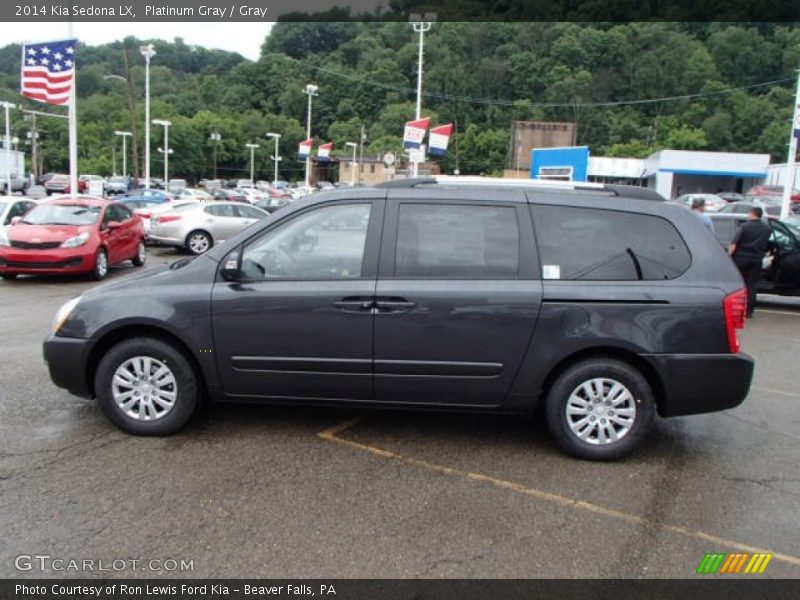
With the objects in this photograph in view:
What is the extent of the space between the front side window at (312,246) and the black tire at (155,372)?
804mm

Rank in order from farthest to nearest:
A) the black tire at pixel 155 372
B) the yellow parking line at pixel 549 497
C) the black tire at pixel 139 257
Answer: the black tire at pixel 139 257
the black tire at pixel 155 372
the yellow parking line at pixel 549 497

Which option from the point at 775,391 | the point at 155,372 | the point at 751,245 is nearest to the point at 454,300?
the point at 155,372

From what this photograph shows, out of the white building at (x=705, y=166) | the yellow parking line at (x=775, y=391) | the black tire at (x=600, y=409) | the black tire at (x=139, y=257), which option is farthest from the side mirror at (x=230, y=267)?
the white building at (x=705, y=166)

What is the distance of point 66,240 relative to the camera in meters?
12.1

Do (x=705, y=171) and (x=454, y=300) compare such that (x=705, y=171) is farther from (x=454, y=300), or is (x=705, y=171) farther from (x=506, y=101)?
(x=506, y=101)

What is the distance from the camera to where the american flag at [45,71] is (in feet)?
58.5

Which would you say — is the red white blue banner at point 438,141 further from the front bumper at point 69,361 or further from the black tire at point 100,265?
the front bumper at point 69,361

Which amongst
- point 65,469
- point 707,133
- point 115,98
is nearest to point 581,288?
point 65,469

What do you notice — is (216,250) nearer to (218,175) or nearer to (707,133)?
(707,133)

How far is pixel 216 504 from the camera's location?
3.78 m

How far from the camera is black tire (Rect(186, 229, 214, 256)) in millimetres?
17750

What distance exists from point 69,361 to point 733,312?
4.62 m

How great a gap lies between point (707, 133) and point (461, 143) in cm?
4216

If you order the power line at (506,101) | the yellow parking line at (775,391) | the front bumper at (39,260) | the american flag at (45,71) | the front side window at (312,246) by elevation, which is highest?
the power line at (506,101)
